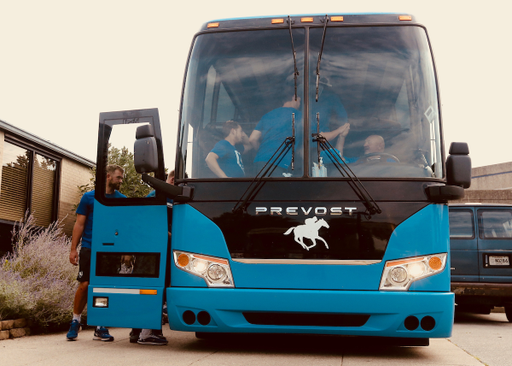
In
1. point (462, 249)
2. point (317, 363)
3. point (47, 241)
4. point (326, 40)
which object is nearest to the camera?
point (317, 363)

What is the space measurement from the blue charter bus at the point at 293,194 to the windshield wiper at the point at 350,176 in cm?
1

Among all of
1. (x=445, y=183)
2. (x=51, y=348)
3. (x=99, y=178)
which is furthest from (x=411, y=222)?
(x=51, y=348)

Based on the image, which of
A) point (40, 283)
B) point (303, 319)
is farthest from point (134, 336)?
point (303, 319)

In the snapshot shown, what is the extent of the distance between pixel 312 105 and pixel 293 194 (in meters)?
0.89

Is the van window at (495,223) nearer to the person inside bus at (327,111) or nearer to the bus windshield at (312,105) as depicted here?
the bus windshield at (312,105)

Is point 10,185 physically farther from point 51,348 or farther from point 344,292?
point 344,292

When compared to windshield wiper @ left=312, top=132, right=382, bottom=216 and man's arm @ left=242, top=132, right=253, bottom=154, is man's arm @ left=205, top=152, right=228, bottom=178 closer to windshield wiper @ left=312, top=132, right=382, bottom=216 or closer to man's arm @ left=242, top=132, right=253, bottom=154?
man's arm @ left=242, top=132, right=253, bottom=154

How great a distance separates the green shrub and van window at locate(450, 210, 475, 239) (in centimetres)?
662

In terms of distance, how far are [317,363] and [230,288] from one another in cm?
98

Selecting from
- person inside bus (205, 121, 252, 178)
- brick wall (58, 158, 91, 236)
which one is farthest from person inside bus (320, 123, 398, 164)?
brick wall (58, 158, 91, 236)

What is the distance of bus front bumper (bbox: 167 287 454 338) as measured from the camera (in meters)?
5.04

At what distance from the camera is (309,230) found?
521cm

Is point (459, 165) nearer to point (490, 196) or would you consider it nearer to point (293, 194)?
point (293, 194)

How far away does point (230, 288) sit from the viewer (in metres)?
5.18
